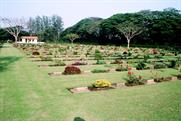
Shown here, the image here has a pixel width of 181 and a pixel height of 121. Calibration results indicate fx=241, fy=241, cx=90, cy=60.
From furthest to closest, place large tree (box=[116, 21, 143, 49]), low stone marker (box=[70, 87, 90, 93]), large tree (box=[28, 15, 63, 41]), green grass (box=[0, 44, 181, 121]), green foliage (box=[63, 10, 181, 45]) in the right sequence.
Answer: large tree (box=[28, 15, 63, 41]) < large tree (box=[116, 21, 143, 49]) < green foliage (box=[63, 10, 181, 45]) < low stone marker (box=[70, 87, 90, 93]) < green grass (box=[0, 44, 181, 121])

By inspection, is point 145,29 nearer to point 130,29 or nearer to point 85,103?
point 130,29

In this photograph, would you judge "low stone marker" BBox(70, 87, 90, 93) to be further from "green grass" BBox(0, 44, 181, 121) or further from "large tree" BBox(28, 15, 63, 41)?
"large tree" BBox(28, 15, 63, 41)

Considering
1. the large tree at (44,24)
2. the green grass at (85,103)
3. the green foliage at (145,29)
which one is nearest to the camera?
the green grass at (85,103)

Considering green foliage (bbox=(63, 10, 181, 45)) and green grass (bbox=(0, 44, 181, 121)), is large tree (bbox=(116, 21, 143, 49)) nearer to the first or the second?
green foliage (bbox=(63, 10, 181, 45))

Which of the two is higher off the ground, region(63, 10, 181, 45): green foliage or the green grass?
region(63, 10, 181, 45): green foliage

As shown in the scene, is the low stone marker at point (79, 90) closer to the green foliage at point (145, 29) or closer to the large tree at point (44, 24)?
the green foliage at point (145, 29)

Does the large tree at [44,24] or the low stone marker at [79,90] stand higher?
the large tree at [44,24]

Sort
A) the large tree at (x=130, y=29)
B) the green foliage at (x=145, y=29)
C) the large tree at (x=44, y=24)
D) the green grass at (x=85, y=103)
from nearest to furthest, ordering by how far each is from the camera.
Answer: the green grass at (x=85, y=103) < the green foliage at (x=145, y=29) < the large tree at (x=130, y=29) < the large tree at (x=44, y=24)

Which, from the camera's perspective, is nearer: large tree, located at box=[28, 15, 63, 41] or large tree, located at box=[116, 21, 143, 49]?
large tree, located at box=[116, 21, 143, 49]

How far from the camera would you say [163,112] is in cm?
766

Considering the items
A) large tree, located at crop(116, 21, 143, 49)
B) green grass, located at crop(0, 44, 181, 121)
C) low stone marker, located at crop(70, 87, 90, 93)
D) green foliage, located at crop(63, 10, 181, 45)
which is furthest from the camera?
large tree, located at crop(116, 21, 143, 49)

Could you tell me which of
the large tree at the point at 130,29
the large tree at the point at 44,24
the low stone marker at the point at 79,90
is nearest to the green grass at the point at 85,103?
the low stone marker at the point at 79,90

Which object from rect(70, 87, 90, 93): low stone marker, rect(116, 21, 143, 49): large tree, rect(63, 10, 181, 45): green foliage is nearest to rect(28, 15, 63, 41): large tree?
rect(63, 10, 181, 45): green foliage

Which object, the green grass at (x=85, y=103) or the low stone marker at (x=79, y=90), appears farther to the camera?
the low stone marker at (x=79, y=90)
